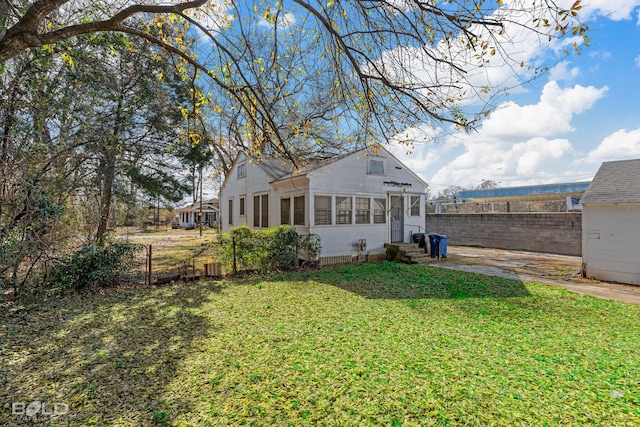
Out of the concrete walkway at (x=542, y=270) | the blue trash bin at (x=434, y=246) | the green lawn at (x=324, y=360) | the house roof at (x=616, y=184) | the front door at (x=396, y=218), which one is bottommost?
the concrete walkway at (x=542, y=270)

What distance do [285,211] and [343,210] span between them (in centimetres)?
238

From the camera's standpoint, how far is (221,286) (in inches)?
312

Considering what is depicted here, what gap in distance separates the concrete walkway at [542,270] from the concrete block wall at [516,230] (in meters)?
0.72

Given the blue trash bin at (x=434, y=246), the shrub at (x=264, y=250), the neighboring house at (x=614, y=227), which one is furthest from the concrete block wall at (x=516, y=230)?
the shrub at (x=264, y=250)

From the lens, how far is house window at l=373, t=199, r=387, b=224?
12.5 m

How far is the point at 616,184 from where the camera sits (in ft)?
29.7

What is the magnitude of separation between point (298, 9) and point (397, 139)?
2.52m

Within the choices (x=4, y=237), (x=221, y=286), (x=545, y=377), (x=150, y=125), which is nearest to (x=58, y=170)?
(x=4, y=237)

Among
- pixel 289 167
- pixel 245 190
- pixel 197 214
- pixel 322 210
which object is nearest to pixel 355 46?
pixel 322 210

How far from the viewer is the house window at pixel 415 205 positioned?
44.0 feet

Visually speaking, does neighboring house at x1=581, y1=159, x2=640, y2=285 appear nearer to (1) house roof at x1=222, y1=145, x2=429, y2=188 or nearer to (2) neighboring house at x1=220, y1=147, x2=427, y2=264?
(2) neighboring house at x1=220, y1=147, x2=427, y2=264

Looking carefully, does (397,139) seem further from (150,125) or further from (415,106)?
(150,125)

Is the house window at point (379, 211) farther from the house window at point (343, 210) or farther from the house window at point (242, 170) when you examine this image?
the house window at point (242, 170)

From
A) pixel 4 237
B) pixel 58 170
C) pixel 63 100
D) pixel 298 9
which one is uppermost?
pixel 298 9
